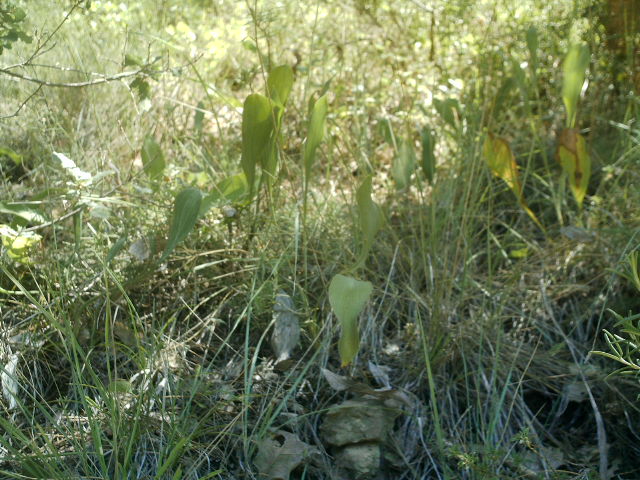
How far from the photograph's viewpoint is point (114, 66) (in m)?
2.38

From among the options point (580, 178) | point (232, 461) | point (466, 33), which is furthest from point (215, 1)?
point (232, 461)

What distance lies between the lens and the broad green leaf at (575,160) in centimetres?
211

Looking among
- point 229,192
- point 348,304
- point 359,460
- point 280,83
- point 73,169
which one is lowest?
point 359,460

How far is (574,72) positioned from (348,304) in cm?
110

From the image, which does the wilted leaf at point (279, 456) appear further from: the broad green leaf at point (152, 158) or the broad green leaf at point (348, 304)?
the broad green leaf at point (152, 158)

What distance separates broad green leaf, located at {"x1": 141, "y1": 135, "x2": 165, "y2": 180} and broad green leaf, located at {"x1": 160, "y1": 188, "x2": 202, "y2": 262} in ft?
1.07

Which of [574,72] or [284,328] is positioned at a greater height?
[574,72]

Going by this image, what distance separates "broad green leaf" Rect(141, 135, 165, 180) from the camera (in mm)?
1932

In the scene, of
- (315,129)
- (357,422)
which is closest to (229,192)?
(315,129)

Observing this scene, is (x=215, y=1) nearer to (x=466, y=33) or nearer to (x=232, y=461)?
(x=466, y=33)

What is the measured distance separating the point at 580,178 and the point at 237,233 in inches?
38.9

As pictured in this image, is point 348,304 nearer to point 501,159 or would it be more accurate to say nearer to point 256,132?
point 256,132

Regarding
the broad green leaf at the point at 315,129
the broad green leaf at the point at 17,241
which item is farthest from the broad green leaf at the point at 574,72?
the broad green leaf at the point at 17,241

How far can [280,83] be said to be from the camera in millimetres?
1854
